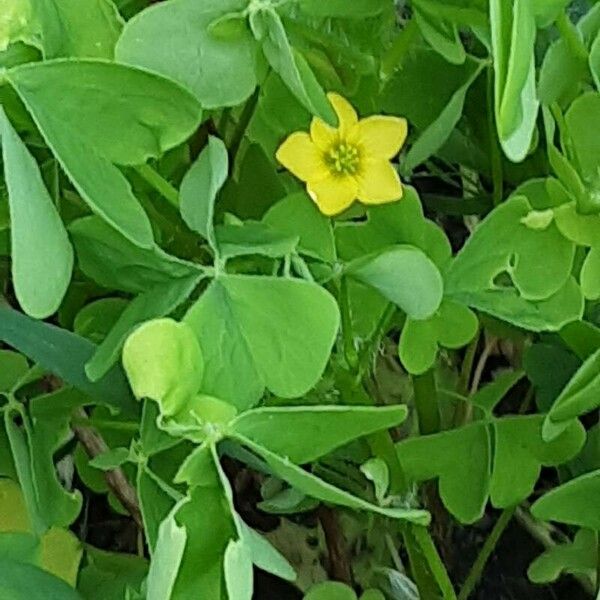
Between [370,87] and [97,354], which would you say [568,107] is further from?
[97,354]

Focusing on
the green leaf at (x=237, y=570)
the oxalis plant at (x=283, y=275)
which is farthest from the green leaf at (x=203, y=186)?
the green leaf at (x=237, y=570)

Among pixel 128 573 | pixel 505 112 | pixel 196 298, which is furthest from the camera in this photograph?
pixel 128 573

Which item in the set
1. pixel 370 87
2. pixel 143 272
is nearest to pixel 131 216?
pixel 143 272

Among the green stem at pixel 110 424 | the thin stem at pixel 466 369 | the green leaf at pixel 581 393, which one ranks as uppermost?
the green leaf at pixel 581 393

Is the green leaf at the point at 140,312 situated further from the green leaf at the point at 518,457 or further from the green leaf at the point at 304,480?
the green leaf at the point at 518,457

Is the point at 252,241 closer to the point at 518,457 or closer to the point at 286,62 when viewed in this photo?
the point at 286,62

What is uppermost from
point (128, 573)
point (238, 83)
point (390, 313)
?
point (238, 83)

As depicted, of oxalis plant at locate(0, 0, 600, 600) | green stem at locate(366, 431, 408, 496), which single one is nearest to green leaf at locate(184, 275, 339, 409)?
oxalis plant at locate(0, 0, 600, 600)

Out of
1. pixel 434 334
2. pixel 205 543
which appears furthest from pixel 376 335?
pixel 205 543
